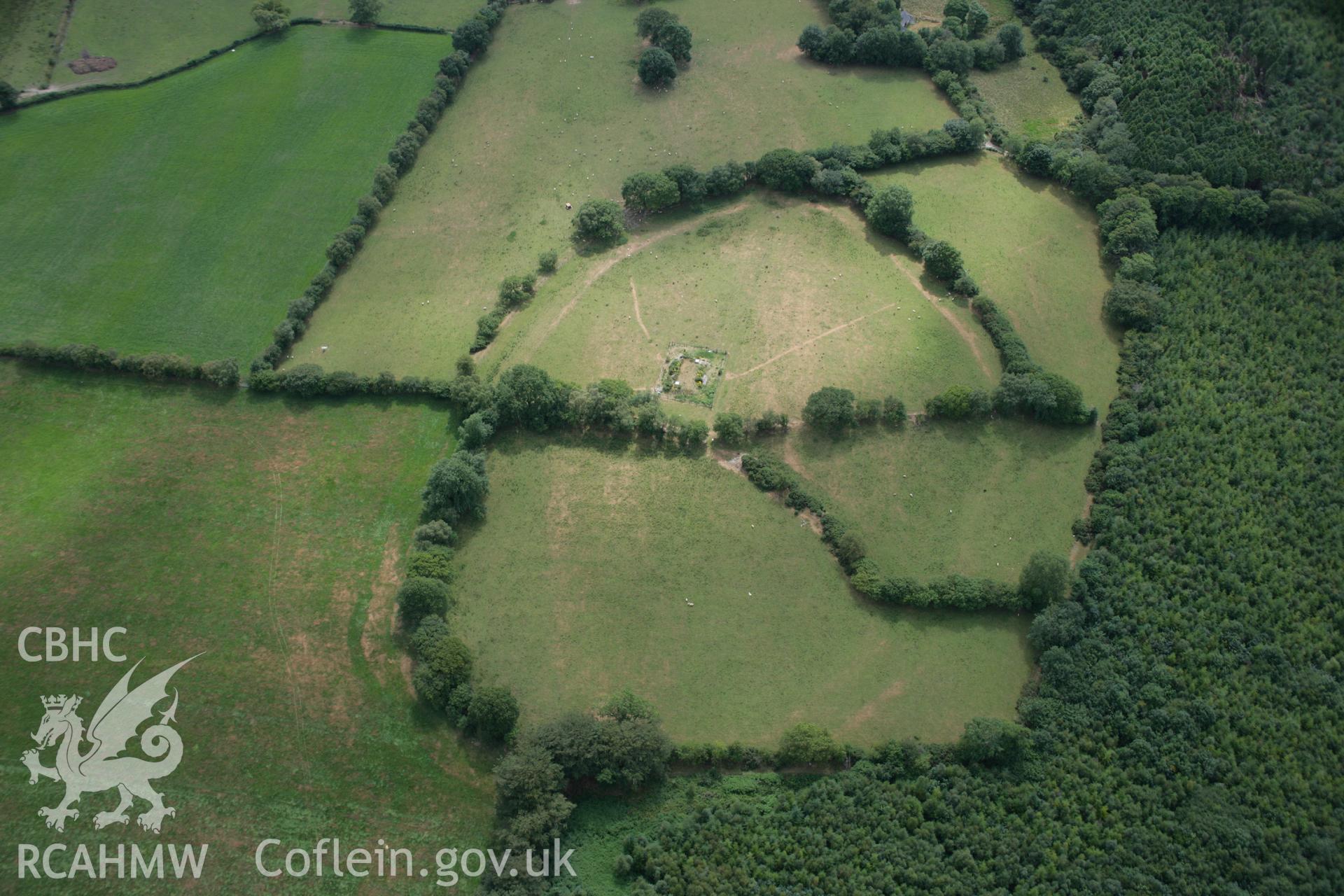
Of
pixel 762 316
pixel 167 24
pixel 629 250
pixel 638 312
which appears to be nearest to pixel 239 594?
pixel 638 312

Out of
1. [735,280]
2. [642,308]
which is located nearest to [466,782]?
[642,308]

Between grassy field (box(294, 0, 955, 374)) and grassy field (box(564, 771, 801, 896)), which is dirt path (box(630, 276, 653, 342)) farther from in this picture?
grassy field (box(564, 771, 801, 896))

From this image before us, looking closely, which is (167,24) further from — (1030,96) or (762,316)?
(1030,96)

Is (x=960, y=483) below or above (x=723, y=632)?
above

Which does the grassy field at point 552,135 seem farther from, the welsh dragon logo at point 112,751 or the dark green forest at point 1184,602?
the welsh dragon logo at point 112,751

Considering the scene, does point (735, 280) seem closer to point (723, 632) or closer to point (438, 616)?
point (723, 632)

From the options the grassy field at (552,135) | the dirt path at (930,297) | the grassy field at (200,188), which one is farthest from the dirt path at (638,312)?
the grassy field at (200,188)
